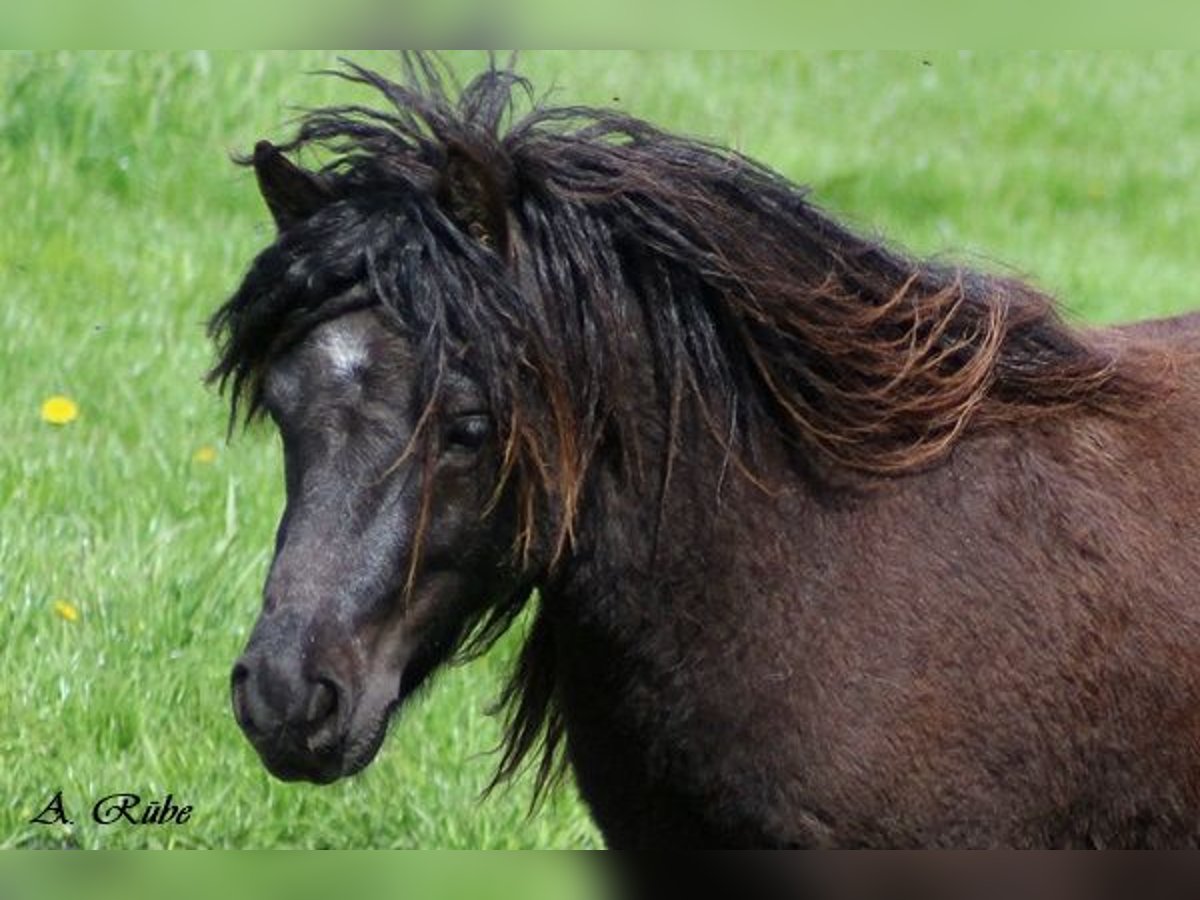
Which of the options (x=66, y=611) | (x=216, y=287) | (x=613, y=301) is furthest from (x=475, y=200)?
(x=216, y=287)

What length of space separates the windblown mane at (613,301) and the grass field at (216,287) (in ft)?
1.64

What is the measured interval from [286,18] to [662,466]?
2.06m

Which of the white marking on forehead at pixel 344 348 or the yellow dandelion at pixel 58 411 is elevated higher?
the white marking on forehead at pixel 344 348

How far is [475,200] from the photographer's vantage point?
393cm

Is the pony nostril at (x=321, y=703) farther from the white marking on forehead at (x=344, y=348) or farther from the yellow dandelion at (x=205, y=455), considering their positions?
the yellow dandelion at (x=205, y=455)

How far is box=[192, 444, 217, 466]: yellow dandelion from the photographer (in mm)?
7625

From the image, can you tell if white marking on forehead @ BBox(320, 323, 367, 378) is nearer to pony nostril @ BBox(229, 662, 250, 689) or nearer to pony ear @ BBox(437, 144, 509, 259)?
pony ear @ BBox(437, 144, 509, 259)

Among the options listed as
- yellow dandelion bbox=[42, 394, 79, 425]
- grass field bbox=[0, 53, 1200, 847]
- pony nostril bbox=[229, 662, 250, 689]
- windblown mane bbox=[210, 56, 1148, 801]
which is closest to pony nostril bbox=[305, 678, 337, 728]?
pony nostril bbox=[229, 662, 250, 689]

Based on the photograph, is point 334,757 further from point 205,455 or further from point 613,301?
point 205,455

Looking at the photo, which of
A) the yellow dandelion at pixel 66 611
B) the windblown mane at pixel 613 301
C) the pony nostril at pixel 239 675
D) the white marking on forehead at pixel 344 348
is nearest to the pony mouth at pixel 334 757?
the pony nostril at pixel 239 675

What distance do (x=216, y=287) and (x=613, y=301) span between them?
19.0 ft

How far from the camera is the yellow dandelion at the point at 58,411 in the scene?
25.6ft

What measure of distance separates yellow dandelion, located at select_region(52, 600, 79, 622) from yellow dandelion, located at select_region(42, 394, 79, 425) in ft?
5.08

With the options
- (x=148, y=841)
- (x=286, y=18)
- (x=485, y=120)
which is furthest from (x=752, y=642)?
(x=286, y=18)
